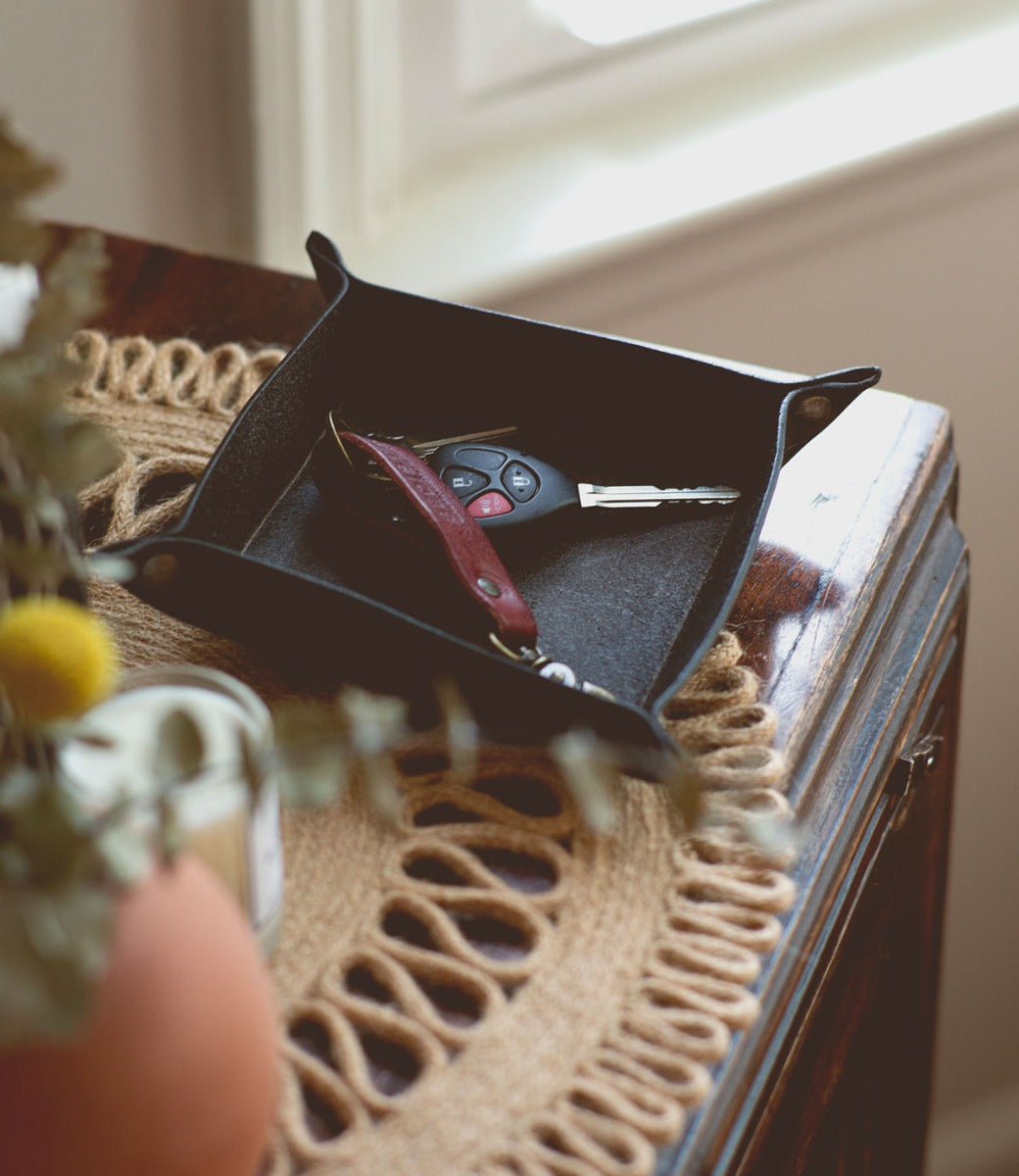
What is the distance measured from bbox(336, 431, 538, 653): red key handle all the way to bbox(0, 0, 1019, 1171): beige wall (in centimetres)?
49

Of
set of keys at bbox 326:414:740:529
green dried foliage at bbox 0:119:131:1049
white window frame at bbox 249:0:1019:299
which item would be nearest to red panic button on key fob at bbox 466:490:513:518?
set of keys at bbox 326:414:740:529

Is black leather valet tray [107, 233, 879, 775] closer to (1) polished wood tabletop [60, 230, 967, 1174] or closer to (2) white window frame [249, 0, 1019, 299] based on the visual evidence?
(1) polished wood tabletop [60, 230, 967, 1174]

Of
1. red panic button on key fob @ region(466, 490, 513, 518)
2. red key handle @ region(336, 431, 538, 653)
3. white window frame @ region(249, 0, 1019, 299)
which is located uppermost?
white window frame @ region(249, 0, 1019, 299)

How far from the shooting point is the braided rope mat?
39 cm

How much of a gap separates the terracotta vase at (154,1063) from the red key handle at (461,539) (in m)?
0.18

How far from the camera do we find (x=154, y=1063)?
0.31 m

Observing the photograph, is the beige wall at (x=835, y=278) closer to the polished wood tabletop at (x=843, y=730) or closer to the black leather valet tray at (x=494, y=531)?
the polished wood tabletop at (x=843, y=730)

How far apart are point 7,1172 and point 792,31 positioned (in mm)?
1033

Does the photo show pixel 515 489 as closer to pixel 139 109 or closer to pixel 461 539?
pixel 461 539

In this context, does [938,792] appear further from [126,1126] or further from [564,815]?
[126,1126]

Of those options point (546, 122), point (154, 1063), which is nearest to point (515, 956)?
point (154, 1063)

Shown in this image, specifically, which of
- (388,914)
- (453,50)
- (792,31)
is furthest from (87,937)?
(792,31)

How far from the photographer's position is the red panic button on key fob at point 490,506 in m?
0.55

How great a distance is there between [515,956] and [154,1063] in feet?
0.46
